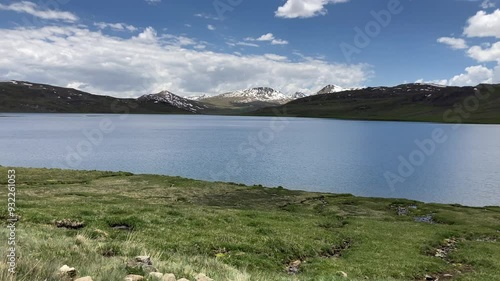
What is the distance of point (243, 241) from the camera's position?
27.0 metres

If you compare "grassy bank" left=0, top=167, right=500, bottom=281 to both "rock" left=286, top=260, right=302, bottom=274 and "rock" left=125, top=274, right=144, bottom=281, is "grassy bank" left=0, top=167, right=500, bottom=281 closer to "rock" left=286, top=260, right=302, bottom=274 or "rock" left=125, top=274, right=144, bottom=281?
"rock" left=125, top=274, right=144, bottom=281

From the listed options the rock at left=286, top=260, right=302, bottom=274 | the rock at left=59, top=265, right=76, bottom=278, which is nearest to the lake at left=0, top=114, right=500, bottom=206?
the rock at left=286, top=260, right=302, bottom=274

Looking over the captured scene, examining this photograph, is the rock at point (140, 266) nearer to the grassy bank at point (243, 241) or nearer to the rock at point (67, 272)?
the grassy bank at point (243, 241)

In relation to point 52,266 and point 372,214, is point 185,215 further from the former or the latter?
point 372,214

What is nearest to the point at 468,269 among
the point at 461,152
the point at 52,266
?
the point at 52,266

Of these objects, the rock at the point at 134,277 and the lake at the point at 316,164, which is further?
the lake at the point at 316,164

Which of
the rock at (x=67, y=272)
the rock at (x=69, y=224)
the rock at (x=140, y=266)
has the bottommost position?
the rock at (x=69, y=224)

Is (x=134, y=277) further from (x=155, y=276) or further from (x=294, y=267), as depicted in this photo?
(x=294, y=267)

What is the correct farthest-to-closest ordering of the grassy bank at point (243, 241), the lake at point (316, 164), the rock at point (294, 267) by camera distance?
the lake at point (316, 164) < the rock at point (294, 267) < the grassy bank at point (243, 241)

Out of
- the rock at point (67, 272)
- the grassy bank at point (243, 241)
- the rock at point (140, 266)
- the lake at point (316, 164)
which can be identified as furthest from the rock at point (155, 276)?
the lake at point (316, 164)

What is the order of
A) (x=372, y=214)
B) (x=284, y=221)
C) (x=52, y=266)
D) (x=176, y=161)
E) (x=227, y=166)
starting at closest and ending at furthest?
(x=52, y=266)
(x=284, y=221)
(x=372, y=214)
(x=227, y=166)
(x=176, y=161)

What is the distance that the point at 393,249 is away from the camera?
30.8 meters

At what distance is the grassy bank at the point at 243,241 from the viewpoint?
15.3 m

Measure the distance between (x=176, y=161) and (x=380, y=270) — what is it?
280ft
